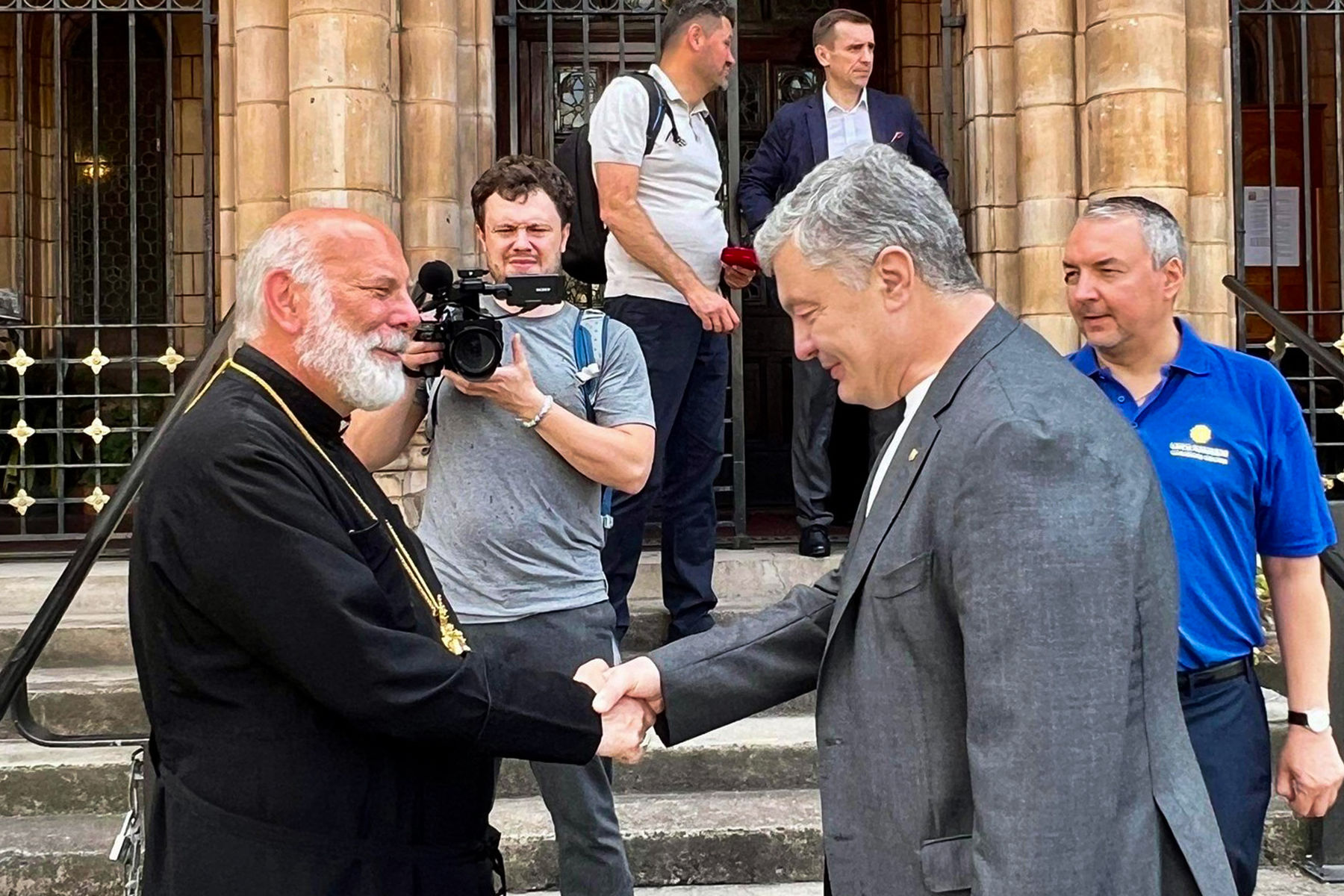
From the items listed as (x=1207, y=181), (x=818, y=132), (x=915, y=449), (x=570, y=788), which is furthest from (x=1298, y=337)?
(x=915, y=449)

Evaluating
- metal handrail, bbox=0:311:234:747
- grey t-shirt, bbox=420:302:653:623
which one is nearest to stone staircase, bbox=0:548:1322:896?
metal handrail, bbox=0:311:234:747

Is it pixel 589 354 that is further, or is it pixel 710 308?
pixel 710 308

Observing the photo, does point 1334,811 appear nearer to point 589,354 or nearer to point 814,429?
point 814,429

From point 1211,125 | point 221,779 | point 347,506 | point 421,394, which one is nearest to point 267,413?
point 347,506

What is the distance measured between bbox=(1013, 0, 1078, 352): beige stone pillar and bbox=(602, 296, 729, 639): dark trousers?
2.19 m

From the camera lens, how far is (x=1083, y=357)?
309cm

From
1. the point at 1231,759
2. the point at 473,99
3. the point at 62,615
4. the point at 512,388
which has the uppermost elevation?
the point at 473,99

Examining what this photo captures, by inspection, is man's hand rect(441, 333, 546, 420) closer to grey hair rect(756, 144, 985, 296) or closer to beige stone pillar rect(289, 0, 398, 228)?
grey hair rect(756, 144, 985, 296)

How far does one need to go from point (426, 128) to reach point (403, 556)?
14.8 feet

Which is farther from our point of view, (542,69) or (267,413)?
(542,69)

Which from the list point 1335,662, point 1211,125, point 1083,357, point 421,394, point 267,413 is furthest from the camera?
point 1211,125

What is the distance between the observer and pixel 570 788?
3225mm

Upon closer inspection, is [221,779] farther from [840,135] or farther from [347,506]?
[840,135]

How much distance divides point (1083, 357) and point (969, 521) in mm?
1482
